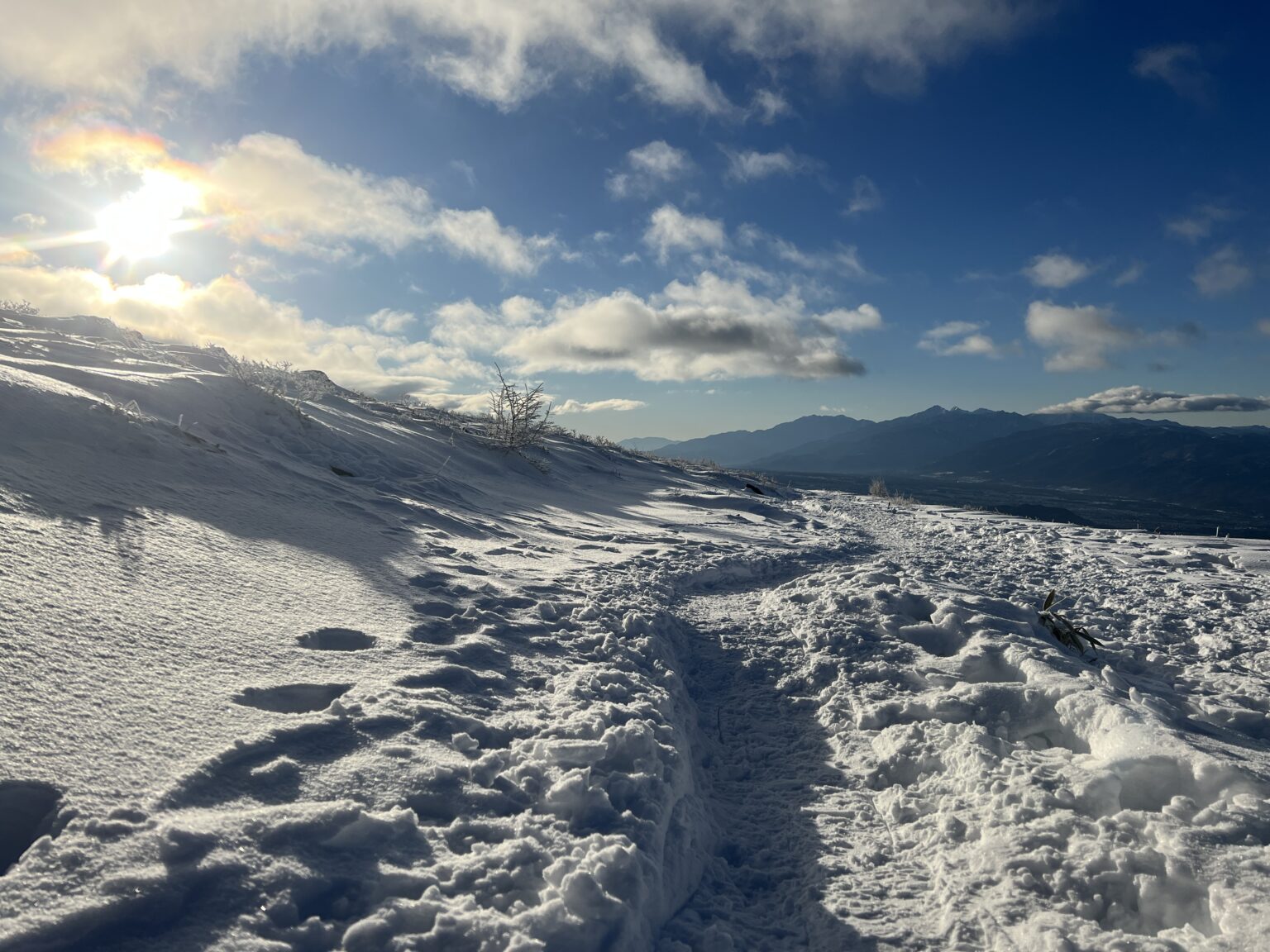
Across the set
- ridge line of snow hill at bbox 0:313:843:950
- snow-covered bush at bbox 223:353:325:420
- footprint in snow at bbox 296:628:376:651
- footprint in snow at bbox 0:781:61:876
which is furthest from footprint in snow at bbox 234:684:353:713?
snow-covered bush at bbox 223:353:325:420

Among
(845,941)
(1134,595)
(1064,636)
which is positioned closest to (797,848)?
(845,941)

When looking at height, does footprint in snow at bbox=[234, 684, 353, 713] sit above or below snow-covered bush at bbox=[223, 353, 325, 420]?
below

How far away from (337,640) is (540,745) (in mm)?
1543

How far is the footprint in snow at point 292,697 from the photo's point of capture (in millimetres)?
2865

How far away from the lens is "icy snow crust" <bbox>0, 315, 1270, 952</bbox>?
2.00m

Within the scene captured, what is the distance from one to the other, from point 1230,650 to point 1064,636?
154 cm

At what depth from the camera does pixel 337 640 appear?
3713 millimetres

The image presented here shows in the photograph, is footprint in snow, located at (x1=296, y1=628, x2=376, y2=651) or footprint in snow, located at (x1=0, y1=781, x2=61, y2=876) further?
footprint in snow, located at (x1=296, y1=628, x2=376, y2=651)

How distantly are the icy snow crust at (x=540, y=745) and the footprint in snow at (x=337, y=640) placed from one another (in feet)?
0.09

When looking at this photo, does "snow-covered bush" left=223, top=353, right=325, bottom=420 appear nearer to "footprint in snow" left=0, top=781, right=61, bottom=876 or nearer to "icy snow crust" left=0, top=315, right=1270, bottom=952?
"icy snow crust" left=0, top=315, right=1270, bottom=952

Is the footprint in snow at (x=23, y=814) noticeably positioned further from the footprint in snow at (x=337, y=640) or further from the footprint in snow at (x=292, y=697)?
the footprint in snow at (x=337, y=640)

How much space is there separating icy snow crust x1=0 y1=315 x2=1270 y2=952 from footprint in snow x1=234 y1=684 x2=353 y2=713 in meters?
0.02

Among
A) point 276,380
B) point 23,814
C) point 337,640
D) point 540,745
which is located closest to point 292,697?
point 337,640

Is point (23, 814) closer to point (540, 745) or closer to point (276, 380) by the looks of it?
point (540, 745)
